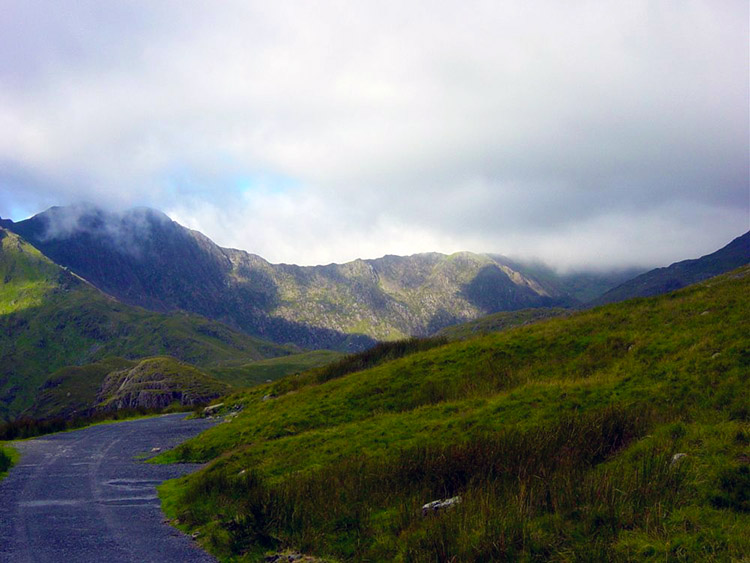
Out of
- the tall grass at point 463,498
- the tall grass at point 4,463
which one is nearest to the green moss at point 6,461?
the tall grass at point 4,463

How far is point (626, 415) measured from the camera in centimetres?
1748

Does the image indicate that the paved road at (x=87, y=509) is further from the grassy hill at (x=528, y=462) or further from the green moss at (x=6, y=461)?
the grassy hill at (x=528, y=462)

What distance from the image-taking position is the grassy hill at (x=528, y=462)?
34.3 feet

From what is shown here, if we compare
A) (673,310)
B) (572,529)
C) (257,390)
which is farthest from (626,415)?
(257,390)

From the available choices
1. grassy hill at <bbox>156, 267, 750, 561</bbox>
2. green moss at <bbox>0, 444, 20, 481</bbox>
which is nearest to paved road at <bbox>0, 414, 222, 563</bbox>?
green moss at <bbox>0, 444, 20, 481</bbox>

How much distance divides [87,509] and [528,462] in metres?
16.2

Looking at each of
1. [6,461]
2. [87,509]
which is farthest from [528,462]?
[6,461]

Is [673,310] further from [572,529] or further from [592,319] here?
[572,529]

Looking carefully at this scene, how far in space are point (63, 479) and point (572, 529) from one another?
25.0 meters

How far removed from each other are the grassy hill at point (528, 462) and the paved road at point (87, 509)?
4.08 ft

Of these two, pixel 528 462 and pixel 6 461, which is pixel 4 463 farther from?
pixel 528 462

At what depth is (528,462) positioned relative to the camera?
46.8 ft

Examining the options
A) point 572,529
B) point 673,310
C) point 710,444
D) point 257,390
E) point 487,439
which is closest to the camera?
point 572,529

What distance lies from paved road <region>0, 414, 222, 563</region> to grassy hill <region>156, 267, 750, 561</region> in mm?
1243
